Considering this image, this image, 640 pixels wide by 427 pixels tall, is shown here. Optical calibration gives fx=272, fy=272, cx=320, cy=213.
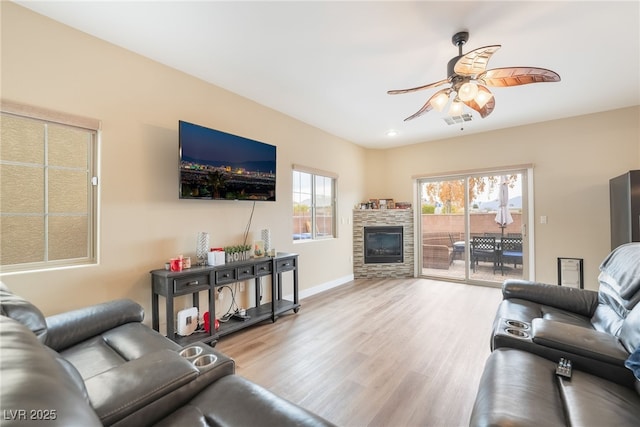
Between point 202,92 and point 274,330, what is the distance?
2765 mm

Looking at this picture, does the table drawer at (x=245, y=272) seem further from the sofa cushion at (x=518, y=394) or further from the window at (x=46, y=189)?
the sofa cushion at (x=518, y=394)

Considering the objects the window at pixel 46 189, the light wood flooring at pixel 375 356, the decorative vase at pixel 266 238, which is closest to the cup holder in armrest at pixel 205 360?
the light wood flooring at pixel 375 356

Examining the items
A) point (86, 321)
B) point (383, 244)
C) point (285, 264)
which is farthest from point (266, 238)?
point (383, 244)

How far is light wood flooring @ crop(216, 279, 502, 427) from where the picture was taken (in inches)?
71.7

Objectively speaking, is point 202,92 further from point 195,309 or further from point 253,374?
point 253,374

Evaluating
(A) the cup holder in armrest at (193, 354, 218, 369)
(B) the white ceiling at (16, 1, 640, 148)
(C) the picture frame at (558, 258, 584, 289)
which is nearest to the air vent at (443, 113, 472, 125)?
(B) the white ceiling at (16, 1, 640, 148)

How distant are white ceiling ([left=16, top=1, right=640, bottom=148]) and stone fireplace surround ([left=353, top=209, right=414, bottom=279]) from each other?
8.26 feet

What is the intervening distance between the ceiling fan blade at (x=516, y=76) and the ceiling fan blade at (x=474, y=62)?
0.32ft

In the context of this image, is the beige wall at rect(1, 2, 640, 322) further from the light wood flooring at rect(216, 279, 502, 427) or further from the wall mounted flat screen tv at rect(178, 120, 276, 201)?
the light wood flooring at rect(216, 279, 502, 427)

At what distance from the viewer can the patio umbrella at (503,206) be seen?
4.70m

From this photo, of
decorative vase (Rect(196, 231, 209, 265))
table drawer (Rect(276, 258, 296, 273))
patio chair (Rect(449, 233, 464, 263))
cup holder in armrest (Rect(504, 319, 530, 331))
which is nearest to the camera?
cup holder in armrest (Rect(504, 319, 530, 331))

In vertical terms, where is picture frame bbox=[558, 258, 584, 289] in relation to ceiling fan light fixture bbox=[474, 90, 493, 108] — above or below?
below

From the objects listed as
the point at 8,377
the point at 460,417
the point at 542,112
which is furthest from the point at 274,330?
the point at 542,112

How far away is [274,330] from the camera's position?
3023 mm
